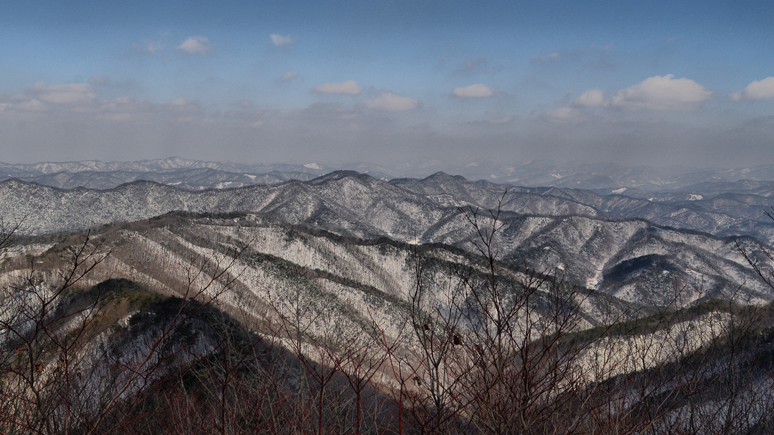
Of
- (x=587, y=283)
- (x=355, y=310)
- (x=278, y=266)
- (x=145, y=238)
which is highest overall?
(x=145, y=238)

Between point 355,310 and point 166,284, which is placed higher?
point 166,284

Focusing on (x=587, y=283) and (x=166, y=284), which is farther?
(x=587, y=283)

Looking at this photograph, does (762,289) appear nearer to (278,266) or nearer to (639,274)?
(639,274)

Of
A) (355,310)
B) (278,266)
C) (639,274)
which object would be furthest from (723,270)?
(278,266)

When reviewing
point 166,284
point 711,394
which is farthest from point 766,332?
point 166,284

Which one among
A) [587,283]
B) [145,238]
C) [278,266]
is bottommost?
[587,283]

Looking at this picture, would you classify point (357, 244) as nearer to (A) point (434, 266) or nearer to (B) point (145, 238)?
(A) point (434, 266)

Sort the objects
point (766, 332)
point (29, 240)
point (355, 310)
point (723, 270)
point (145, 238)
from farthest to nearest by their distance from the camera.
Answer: point (723, 270) → point (29, 240) → point (145, 238) → point (355, 310) → point (766, 332)

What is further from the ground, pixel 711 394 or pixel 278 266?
pixel 711 394

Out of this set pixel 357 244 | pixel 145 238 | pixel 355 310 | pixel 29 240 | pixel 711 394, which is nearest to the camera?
pixel 711 394
